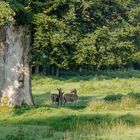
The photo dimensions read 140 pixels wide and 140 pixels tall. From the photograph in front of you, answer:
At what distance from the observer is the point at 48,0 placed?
90.7ft

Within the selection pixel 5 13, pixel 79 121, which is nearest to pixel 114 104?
pixel 79 121

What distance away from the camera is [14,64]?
27766 millimetres

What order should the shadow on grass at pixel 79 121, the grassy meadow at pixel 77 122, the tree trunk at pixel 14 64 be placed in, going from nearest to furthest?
1. the grassy meadow at pixel 77 122
2. the shadow on grass at pixel 79 121
3. the tree trunk at pixel 14 64

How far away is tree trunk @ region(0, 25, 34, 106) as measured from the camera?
90.6 feet

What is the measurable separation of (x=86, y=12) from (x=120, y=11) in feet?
9.92

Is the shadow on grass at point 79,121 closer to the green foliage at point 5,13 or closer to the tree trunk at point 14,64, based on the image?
the tree trunk at point 14,64

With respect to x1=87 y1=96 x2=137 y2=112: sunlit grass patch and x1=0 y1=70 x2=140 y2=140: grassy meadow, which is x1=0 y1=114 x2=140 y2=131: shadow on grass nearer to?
x1=0 y1=70 x2=140 y2=140: grassy meadow

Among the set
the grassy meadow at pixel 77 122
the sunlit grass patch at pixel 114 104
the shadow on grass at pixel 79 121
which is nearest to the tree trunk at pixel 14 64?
the grassy meadow at pixel 77 122

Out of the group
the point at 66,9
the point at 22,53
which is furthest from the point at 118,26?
the point at 22,53

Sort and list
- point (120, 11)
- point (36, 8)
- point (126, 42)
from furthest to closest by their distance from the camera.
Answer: point (120, 11), point (126, 42), point (36, 8)

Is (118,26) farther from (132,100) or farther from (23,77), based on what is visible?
(23,77)

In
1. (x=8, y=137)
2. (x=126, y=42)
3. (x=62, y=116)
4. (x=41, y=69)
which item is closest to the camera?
(x=8, y=137)

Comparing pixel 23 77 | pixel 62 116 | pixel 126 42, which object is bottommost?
pixel 62 116

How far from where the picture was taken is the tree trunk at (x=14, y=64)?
2761cm
